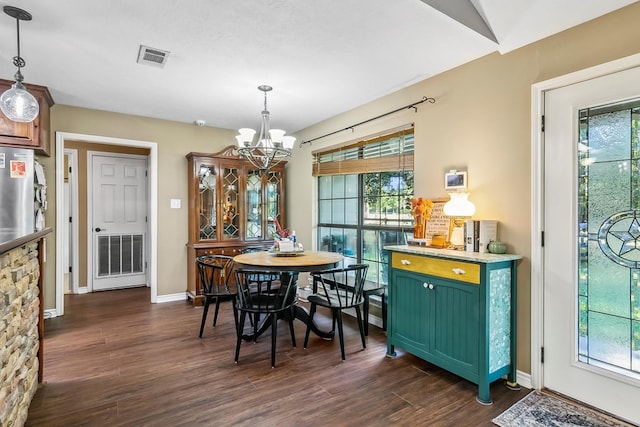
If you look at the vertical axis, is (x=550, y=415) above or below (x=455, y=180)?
below

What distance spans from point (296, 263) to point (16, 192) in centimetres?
280

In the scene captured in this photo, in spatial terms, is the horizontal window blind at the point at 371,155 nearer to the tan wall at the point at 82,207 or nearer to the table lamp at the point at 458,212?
the table lamp at the point at 458,212

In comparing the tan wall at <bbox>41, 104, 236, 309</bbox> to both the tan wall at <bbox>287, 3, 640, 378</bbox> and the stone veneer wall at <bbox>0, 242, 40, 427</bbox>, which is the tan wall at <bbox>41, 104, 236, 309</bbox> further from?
the tan wall at <bbox>287, 3, 640, 378</bbox>

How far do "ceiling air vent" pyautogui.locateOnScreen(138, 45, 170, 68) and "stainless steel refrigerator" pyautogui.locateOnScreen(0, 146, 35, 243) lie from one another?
5.52 ft

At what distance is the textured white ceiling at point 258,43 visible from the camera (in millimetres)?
2143

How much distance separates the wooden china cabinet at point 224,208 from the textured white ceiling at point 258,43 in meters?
1.16

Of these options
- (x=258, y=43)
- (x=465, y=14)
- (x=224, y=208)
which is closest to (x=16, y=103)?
(x=258, y=43)

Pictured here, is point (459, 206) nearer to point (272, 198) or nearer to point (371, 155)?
point (371, 155)

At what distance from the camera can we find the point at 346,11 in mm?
2162

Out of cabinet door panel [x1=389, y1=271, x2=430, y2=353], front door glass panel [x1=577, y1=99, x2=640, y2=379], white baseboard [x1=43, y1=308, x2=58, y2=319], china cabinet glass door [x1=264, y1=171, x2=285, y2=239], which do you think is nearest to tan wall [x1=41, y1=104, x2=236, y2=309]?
china cabinet glass door [x1=264, y1=171, x2=285, y2=239]

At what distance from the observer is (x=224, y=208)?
15.8ft

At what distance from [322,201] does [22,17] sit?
347 cm

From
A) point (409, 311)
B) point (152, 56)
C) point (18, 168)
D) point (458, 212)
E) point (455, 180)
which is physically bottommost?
point (409, 311)

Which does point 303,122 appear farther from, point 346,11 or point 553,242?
point 553,242
